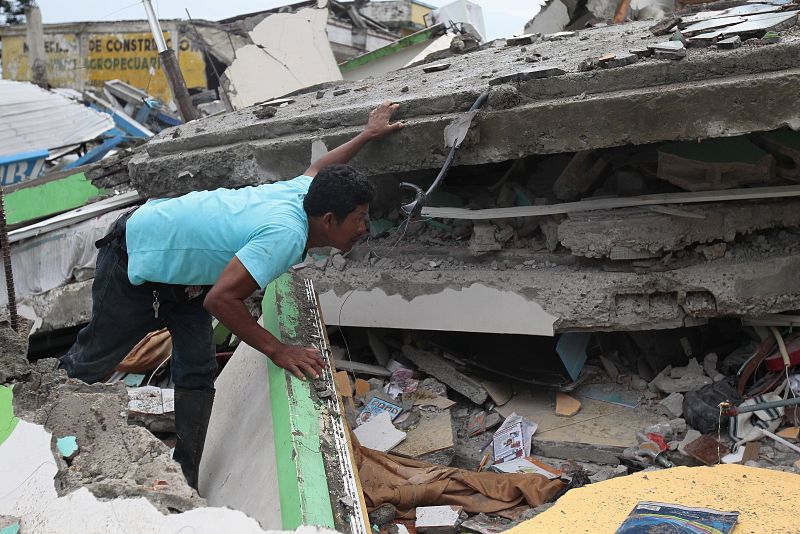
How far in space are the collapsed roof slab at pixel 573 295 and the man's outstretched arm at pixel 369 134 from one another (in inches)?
33.5

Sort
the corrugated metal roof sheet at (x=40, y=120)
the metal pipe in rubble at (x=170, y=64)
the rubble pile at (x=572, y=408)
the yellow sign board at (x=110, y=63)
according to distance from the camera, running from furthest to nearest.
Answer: the yellow sign board at (x=110, y=63), the corrugated metal roof sheet at (x=40, y=120), the metal pipe in rubble at (x=170, y=64), the rubble pile at (x=572, y=408)

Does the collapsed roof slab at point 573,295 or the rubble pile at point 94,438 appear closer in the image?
the rubble pile at point 94,438

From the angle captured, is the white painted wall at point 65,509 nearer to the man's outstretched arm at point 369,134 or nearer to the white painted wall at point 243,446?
the white painted wall at point 243,446

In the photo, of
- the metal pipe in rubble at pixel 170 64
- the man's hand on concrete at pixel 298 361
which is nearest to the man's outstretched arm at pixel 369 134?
the man's hand on concrete at pixel 298 361

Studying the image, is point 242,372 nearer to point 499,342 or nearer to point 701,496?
point 499,342

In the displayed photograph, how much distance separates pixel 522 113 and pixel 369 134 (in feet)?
2.45

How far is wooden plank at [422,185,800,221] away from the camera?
11.1ft

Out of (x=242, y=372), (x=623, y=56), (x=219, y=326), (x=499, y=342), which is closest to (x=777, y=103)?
(x=623, y=56)

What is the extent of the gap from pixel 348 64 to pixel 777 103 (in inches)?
303

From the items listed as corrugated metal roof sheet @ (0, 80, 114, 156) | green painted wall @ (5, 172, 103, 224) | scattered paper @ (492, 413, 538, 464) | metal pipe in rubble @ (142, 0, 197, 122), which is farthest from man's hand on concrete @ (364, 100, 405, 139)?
corrugated metal roof sheet @ (0, 80, 114, 156)

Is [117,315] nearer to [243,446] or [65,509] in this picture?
[243,446]

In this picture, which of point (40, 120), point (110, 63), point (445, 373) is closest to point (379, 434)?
point (445, 373)

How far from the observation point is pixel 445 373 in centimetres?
421

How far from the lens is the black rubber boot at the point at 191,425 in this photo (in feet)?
10.2
